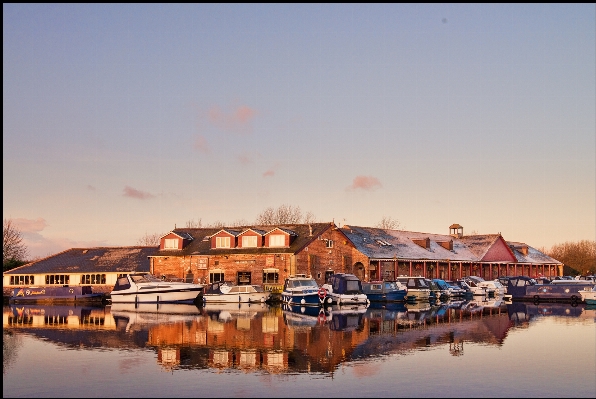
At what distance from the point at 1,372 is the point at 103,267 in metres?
51.9

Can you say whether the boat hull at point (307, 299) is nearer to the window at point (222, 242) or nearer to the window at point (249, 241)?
the window at point (249, 241)

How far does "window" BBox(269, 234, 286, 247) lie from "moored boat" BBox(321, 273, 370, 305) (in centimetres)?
933

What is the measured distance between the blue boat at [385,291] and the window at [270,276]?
8.11 meters

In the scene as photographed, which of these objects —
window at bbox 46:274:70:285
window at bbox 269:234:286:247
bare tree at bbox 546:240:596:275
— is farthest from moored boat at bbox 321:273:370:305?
bare tree at bbox 546:240:596:275

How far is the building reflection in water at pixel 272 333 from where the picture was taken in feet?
80.2

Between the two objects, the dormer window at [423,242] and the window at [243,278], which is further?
the dormer window at [423,242]

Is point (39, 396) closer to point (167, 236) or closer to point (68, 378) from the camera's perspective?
point (68, 378)

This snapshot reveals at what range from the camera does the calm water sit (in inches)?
750

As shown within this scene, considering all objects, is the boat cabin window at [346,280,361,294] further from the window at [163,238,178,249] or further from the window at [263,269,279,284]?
the window at [163,238,178,249]

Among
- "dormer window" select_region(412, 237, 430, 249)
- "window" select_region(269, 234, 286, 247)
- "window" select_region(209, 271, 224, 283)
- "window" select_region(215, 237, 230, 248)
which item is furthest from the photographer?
"dormer window" select_region(412, 237, 430, 249)

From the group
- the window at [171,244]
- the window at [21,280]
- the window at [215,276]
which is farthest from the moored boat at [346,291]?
the window at [21,280]

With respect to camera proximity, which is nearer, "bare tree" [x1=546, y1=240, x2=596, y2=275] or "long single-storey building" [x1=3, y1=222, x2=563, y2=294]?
"long single-storey building" [x1=3, y1=222, x2=563, y2=294]

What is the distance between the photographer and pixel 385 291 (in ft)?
207

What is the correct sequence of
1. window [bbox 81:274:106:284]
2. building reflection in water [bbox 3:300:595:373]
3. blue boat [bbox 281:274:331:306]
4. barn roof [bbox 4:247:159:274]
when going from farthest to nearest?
barn roof [bbox 4:247:159:274], window [bbox 81:274:106:284], blue boat [bbox 281:274:331:306], building reflection in water [bbox 3:300:595:373]
